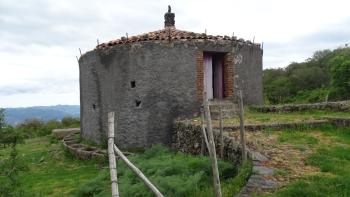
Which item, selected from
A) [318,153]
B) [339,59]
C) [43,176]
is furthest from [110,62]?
[339,59]

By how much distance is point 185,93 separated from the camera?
13.2 m

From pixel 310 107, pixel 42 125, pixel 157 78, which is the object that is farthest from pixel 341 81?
pixel 157 78

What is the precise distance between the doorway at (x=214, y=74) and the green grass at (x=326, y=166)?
461 centimetres

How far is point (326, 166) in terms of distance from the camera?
727 centimetres

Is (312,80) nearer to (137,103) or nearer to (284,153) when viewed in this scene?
(137,103)

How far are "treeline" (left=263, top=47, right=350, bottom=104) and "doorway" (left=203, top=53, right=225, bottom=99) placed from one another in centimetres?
1806

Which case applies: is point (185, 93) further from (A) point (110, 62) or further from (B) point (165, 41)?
(A) point (110, 62)

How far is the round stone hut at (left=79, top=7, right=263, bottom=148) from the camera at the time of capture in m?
13.0

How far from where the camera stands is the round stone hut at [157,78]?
1298cm

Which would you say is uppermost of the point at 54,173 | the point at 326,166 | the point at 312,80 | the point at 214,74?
the point at 312,80

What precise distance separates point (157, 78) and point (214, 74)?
2.57 metres

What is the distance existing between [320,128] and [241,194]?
206 inches

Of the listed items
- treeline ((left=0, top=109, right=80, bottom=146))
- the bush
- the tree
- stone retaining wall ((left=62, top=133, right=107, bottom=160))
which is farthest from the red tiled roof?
the tree

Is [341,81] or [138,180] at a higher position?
[341,81]
